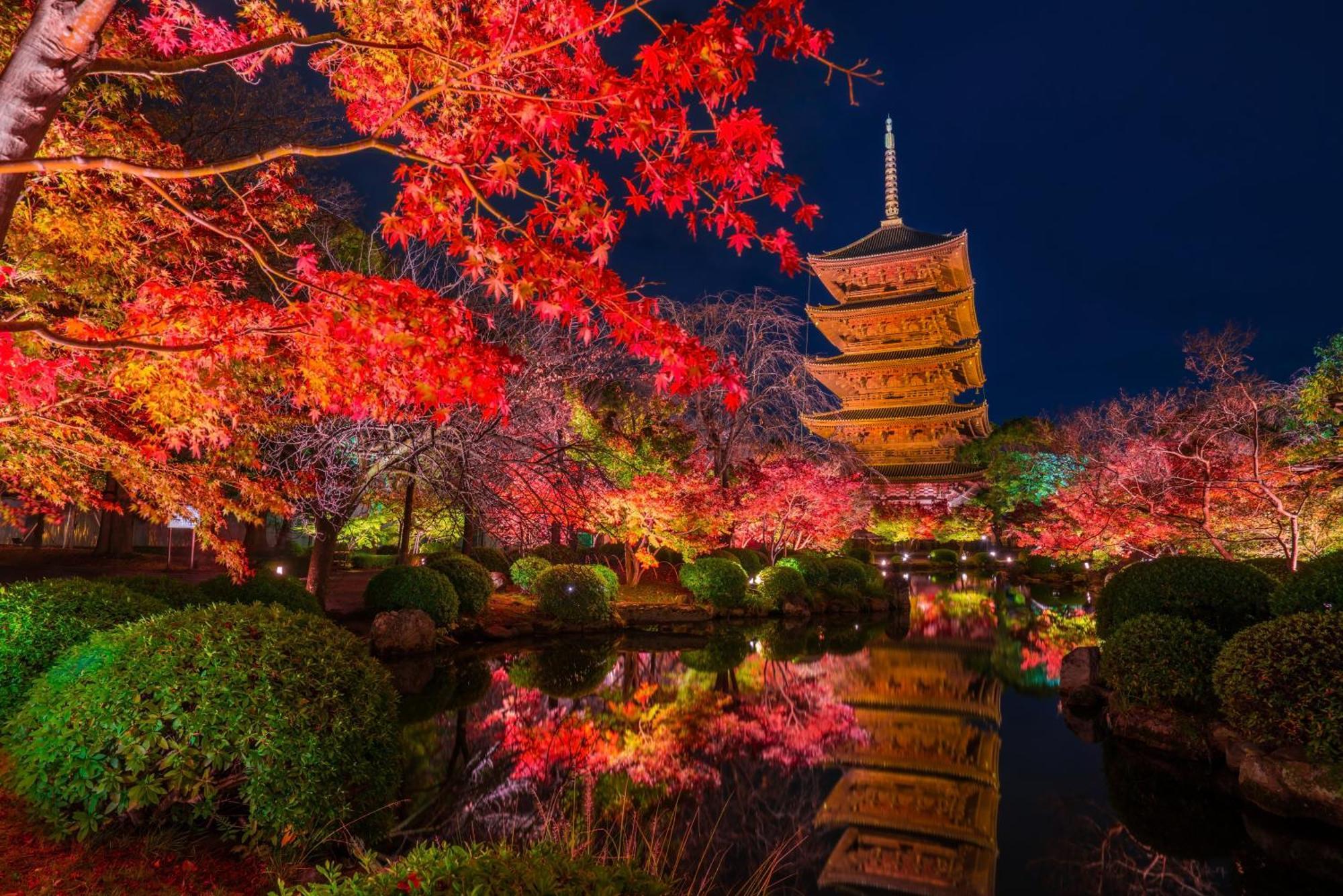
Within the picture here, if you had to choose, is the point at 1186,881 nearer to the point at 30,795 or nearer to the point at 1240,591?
the point at 1240,591

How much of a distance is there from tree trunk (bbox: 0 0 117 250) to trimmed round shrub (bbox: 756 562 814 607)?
17.4 metres

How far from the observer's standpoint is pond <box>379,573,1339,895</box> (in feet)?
16.4

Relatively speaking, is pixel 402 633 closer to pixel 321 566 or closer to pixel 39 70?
pixel 321 566

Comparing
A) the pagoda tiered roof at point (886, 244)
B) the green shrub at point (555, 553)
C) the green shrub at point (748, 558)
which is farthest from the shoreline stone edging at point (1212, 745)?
the pagoda tiered roof at point (886, 244)

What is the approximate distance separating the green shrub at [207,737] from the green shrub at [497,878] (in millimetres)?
1603

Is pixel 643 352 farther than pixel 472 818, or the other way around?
pixel 472 818

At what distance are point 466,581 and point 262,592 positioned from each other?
4956 mm

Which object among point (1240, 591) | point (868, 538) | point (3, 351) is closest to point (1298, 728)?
point (1240, 591)

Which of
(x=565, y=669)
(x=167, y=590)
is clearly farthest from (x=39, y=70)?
(x=565, y=669)

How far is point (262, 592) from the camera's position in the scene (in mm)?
9164

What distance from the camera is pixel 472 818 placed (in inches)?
217

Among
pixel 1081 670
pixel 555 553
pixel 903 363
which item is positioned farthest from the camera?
pixel 903 363

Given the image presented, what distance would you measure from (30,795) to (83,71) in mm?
3894

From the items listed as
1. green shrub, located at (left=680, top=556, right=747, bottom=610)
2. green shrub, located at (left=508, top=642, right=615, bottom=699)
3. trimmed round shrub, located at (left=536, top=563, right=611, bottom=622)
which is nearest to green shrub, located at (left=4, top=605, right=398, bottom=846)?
green shrub, located at (left=508, top=642, right=615, bottom=699)
